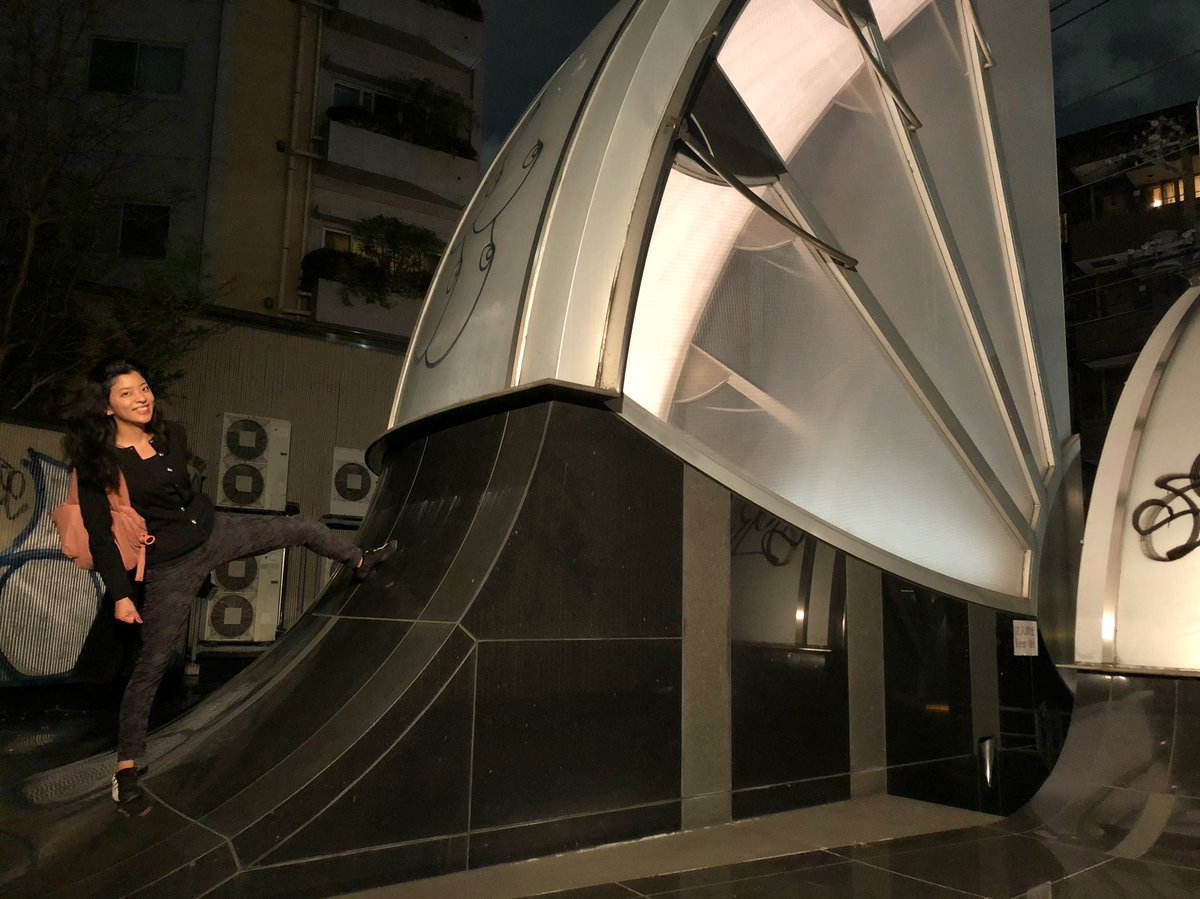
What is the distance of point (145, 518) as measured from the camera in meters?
4.02

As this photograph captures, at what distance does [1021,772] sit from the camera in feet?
18.5

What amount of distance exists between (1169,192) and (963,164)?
2.37 m

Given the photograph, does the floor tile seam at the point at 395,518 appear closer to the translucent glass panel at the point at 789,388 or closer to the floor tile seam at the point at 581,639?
the floor tile seam at the point at 581,639

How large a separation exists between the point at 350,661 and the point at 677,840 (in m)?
1.71

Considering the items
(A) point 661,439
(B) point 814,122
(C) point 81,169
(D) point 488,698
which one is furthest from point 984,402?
(C) point 81,169

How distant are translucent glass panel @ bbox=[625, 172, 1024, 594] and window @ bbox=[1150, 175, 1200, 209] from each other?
381 centimetres

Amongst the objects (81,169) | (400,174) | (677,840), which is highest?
(400,174)

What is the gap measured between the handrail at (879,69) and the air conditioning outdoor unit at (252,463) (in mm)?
12551

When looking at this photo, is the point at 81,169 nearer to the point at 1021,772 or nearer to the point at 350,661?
the point at 350,661

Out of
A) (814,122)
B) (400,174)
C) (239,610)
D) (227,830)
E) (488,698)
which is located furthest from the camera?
(400,174)

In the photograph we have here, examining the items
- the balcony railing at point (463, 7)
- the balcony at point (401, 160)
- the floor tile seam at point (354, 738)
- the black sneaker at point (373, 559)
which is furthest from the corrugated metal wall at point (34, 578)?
the balcony railing at point (463, 7)

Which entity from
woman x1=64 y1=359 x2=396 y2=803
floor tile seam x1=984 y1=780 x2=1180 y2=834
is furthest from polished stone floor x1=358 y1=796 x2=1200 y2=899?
woman x1=64 y1=359 x2=396 y2=803

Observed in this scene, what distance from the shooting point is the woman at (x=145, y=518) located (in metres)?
3.79

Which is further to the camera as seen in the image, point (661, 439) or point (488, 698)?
point (661, 439)
